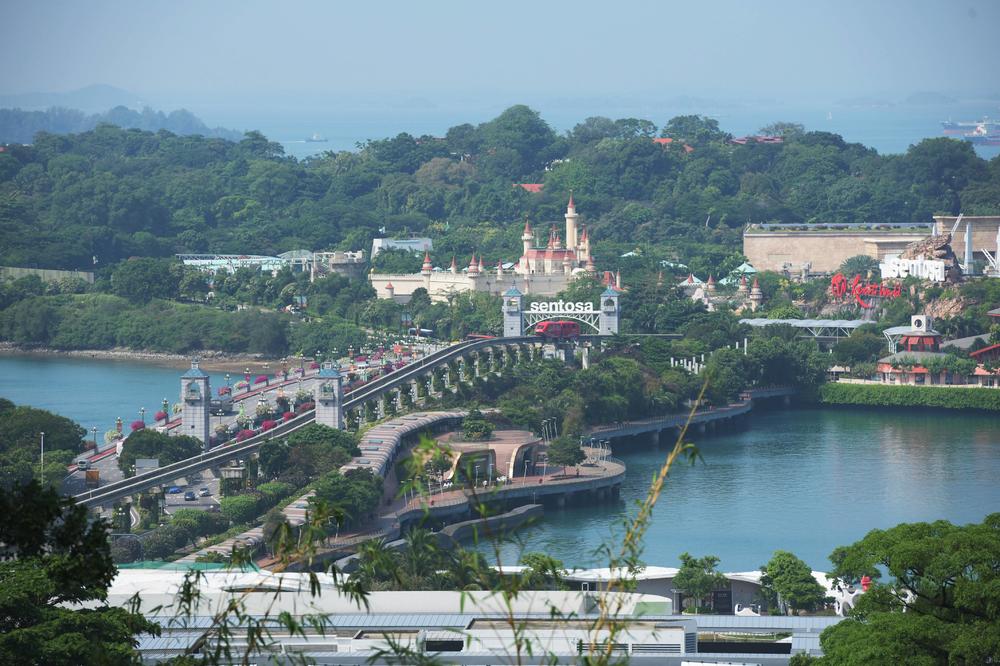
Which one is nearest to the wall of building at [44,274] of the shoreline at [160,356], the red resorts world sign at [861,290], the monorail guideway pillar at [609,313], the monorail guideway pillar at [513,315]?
the shoreline at [160,356]

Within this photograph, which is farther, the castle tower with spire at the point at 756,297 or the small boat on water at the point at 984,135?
the small boat on water at the point at 984,135

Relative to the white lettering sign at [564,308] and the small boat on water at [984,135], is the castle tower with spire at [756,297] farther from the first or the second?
the small boat on water at [984,135]

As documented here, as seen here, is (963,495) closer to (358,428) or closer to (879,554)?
(358,428)

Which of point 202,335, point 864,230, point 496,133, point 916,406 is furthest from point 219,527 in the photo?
point 496,133

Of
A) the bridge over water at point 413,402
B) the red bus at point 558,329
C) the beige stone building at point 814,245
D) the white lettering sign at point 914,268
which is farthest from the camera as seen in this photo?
the beige stone building at point 814,245

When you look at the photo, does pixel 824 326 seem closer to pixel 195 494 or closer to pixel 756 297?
pixel 756 297

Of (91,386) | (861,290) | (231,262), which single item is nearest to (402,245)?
(231,262)

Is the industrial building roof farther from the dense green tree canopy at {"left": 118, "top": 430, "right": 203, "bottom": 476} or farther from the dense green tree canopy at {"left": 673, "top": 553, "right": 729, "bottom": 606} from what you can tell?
the dense green tree canopy at {"left": 673, "top": 553, "right": 729, "bottom": 606}
